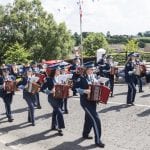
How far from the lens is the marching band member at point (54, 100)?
551 inches

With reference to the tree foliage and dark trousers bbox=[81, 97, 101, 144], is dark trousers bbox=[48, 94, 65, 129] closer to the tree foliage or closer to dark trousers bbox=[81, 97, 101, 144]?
dark trousers bbox=[81, 97, 101, 144]

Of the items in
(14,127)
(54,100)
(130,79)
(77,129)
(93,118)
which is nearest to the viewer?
(93,118)

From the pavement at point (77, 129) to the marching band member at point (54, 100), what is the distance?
0.28 metres

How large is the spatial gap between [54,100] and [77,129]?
131 cm

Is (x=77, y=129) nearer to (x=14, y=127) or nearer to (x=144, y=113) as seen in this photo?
(x=14, y=127)

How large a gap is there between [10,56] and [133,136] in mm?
33952

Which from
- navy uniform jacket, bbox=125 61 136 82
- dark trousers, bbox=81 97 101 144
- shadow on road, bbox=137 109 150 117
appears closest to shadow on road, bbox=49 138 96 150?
dark trousers, bbox=81 97 101 144

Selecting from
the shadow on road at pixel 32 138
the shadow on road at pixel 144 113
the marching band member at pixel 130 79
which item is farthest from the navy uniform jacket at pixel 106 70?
the shadow on road at pixel 32 138

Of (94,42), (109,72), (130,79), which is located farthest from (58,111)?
(94,42)

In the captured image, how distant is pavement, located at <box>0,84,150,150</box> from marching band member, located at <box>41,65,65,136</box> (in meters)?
0.28

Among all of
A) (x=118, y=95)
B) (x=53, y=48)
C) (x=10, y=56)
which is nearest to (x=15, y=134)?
(x=118, y=95)

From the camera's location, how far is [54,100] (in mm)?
14031

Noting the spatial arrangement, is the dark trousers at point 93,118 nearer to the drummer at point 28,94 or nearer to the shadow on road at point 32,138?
the shadow on road at point 32,138

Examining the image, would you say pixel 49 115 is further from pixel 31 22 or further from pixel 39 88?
pixel 31 22
